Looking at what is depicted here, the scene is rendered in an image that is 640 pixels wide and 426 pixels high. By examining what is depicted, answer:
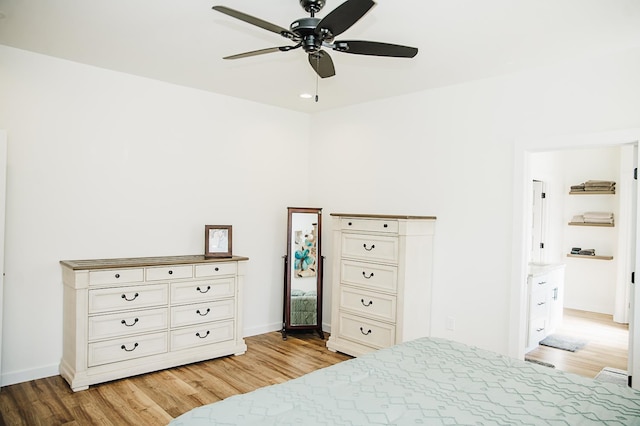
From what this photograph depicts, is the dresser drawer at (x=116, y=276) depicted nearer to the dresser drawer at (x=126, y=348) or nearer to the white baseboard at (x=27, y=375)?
the dresser drawer at (x=126, y=348)

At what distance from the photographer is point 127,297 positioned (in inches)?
138

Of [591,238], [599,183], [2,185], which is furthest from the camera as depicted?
[591,238]

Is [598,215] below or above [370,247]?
above

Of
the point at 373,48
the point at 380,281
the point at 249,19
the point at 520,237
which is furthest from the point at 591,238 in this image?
the point at 249,19

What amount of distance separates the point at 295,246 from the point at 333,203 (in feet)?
2.52

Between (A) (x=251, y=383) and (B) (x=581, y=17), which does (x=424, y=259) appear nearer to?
(A) (x=251, y=383)

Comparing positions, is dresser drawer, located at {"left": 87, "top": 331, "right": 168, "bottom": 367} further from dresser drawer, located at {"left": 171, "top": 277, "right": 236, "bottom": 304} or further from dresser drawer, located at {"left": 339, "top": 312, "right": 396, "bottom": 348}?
dresser drawer, located at {"left": 339, "top": 312, "right": 396, "bottom": 348}

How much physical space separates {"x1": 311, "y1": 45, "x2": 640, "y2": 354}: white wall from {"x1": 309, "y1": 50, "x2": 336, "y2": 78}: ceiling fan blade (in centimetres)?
180

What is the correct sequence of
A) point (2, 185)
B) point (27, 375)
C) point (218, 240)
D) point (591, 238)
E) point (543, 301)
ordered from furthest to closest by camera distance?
point (591, 238), point (543, 301), point (218, 240), point (27, 375), point (2, 185)

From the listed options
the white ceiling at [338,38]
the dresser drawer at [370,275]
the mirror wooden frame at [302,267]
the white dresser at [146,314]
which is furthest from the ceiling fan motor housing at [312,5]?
the mirror wooden frame at [302,267]

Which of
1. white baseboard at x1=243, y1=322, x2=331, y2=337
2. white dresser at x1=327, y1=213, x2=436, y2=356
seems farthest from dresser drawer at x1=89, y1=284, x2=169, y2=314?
white dresser at x1=327, y1=213, x2=436, y2=356

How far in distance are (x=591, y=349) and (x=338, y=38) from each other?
4194mm

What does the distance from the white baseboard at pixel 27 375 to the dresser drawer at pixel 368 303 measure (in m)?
2.62

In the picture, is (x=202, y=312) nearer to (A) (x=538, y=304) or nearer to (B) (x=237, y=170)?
(B) (x=237, y=170)
